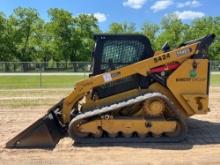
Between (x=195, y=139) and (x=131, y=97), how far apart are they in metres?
1.61

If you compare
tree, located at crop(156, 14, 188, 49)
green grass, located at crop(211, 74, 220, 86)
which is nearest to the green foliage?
tree, located at crop(156, 14, 188, 49)

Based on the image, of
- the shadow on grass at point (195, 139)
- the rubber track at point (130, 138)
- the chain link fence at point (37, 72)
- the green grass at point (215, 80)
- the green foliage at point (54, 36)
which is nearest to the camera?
the shadow on grass at point (195, 139)

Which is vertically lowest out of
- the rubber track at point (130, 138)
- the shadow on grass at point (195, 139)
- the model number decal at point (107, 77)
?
the shadow on grass at point (195, 139)

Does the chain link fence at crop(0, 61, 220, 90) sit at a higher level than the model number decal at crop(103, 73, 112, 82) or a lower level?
lower

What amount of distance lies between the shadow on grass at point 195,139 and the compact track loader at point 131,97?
13 centimetres

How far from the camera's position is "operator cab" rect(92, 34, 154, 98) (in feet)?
29.5

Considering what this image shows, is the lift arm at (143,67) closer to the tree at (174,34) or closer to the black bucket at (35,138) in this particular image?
the black bucket at (35,138)

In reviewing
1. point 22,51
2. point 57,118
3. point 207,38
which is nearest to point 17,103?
point 57,118

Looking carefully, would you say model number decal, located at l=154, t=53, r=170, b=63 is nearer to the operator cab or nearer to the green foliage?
the operator cab

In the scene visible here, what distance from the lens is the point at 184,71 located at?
8.66m

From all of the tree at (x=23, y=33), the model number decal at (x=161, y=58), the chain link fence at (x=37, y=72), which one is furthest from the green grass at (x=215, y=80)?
the tree at (x=23, y=33)

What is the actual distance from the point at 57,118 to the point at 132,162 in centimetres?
269

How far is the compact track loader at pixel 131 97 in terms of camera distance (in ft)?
27.2

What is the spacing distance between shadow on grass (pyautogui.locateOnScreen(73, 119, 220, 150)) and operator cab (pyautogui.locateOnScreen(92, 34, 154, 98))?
4.44 feet
